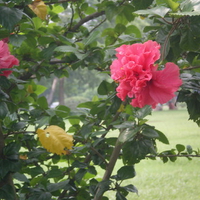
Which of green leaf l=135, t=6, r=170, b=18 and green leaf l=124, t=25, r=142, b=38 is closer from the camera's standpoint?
green leaf l=135, t=6, r=170, b=18

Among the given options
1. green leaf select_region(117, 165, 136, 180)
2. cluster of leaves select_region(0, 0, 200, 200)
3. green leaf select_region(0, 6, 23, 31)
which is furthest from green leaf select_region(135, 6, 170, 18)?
green leaf select_region(117, 165, 136, 180)

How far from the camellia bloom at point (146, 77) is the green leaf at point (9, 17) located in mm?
284

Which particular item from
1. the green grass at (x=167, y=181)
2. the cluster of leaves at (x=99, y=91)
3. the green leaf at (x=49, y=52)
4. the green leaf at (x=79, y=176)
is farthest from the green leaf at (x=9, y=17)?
the green grass at (x=167, y=181)

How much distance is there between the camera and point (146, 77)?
1.44ft

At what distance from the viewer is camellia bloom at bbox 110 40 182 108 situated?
1.45 ft

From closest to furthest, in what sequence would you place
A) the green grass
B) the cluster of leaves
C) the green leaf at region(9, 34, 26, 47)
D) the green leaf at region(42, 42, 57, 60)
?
the cluster of leaves → the green leaf at region(9, 34, 26, 47) → the green leaf at region(42, 42, 57, 60) → the green grass

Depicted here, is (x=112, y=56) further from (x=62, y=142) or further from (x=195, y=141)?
(x=195, y=141)

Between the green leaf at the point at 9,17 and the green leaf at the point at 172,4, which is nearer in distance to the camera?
the green leaf at the point at 172,4

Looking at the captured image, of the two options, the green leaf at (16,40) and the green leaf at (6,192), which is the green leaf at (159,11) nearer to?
the green leaf at (16,40)

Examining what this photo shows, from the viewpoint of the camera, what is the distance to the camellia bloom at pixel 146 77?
1.45 ft

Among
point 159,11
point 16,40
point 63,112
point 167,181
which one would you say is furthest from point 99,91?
point 167,181

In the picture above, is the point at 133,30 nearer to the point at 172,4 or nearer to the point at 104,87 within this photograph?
the point at 104,87

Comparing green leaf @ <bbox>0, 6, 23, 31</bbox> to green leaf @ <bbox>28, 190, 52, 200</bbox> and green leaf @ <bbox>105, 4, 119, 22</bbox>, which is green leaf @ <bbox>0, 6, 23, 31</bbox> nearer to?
green leaf @ <bbox>105, 4, 119, 22</bbox>

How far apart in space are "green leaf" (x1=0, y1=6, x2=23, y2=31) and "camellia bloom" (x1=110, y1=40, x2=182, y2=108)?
0.93ft
